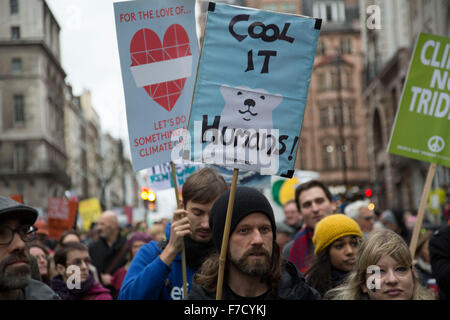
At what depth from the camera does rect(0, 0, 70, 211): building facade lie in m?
57.4

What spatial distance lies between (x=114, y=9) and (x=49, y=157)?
201ft

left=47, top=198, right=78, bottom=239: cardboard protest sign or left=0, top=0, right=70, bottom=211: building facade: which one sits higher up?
left=0, top=0, right=70, bottom=211: building facade

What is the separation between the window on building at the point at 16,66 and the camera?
2297 inches

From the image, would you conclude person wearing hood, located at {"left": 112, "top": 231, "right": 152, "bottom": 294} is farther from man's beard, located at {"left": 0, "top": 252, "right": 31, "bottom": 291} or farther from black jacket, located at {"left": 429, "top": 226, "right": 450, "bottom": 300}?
man's beard, located at {"left": 0, "top": 252, "right": 31, "bottom": 291}

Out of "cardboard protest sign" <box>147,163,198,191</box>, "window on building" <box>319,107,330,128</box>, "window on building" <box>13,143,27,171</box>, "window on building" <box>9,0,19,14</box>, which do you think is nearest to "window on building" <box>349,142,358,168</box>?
"window on building" <box>319,107,330,128</box>

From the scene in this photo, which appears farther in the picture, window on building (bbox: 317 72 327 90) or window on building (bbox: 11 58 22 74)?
window on building (bbox: 317 72 327 90)

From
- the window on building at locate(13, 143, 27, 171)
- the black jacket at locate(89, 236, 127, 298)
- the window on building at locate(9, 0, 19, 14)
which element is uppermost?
the window on building at locate(9, 0, 19, 14)

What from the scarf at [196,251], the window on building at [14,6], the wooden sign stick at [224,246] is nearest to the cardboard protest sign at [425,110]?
the scarf at [196,251]

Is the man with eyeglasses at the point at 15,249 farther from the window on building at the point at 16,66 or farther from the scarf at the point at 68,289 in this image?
the window on building at the point at 16,66

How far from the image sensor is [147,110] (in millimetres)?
4738

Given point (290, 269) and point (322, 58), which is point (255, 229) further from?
point (322, 58)

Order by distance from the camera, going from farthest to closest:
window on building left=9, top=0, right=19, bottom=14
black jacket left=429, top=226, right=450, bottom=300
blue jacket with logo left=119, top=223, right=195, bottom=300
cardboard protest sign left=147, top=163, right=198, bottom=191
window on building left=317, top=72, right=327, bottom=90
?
window on building left=317, top=72, right=327, bottom=90 < window on building left=9, top=0, right=19, bottom=14 < cardboard protest sign left=147, top=163, right=198, bottom=191 < black jacket left=429, top=226, right=450, bottom=300 < blue jacket with logo left=119, top=223, right=195, bottom=300

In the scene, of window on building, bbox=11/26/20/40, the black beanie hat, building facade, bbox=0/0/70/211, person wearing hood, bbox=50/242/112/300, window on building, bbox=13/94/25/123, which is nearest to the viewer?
the black beanie hat

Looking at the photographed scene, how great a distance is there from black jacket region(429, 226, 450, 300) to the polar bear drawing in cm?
178
